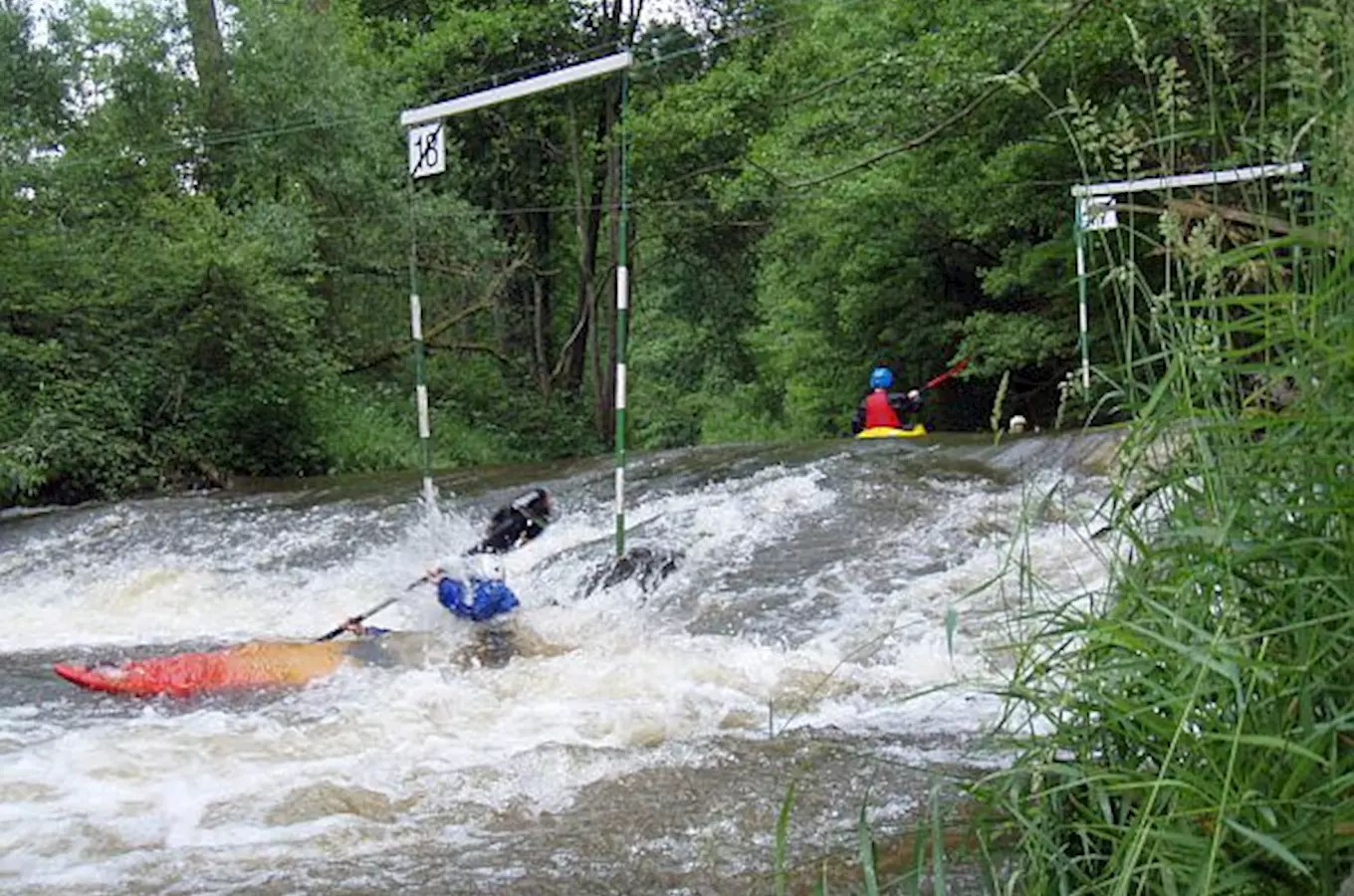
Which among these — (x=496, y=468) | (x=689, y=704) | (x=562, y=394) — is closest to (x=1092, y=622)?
(x=689, y=704)

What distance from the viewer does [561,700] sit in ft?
16.9

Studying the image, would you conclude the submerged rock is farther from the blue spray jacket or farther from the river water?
the blue spray jacket

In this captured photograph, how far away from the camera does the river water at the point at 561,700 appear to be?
3.34m

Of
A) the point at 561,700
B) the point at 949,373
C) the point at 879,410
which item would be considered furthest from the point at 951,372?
the point at 561,700

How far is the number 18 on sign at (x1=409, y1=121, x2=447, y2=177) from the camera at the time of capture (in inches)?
297

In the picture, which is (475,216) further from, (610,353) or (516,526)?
(516,526)

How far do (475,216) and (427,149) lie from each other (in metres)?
11.5

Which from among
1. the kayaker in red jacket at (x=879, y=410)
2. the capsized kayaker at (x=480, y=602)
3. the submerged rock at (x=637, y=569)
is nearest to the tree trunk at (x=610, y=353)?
the kayaker in red jacket at (x=879, y=410)

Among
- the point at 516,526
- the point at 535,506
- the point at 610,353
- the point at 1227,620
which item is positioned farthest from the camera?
the point at 610,353

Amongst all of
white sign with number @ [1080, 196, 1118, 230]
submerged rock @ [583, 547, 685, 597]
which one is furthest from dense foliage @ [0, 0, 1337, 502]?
white sign with number @ [1080, 196, 1118, 230]

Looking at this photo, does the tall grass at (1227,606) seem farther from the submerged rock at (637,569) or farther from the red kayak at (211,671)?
the submerged rock at (637,569)

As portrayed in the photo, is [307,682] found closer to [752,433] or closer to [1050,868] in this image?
[1050,868]

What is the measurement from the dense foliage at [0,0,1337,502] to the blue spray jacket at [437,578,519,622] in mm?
5907

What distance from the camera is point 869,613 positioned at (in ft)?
21.0
